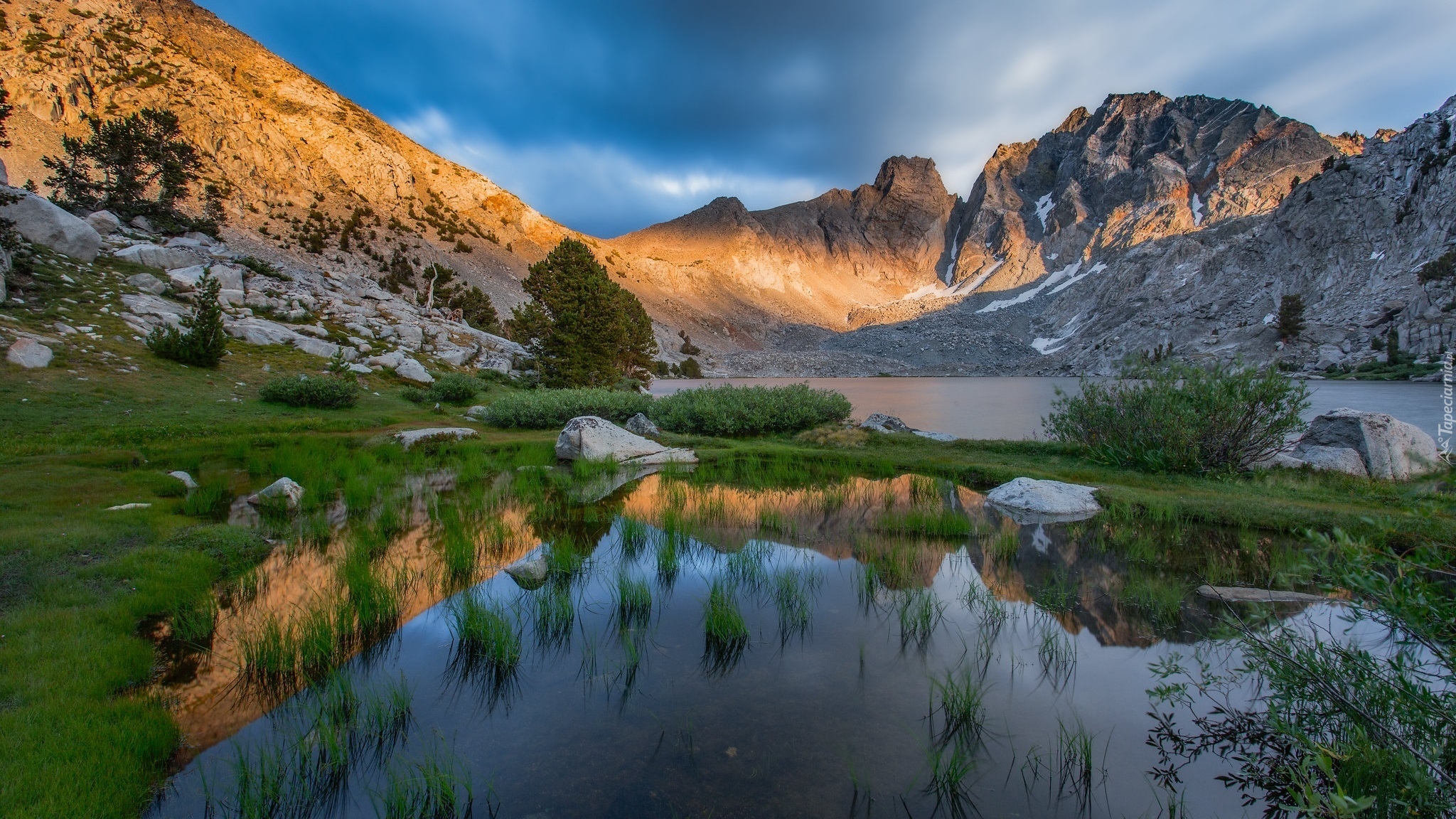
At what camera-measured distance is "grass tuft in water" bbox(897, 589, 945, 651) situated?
542 cm

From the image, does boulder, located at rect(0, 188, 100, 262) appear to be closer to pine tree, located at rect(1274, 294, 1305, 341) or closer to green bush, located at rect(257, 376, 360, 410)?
green bush, located at rect(257, 376, 360, 410)

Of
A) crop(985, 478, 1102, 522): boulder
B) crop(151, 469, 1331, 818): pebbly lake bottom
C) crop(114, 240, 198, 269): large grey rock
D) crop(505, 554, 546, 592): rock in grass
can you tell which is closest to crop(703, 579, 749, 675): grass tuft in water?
crop(151, 469, 1331, 818): pebbly lake bottom

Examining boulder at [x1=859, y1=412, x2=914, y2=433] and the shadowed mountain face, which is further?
the shadowed mountain face

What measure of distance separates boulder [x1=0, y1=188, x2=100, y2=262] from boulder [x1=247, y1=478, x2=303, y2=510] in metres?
22.2

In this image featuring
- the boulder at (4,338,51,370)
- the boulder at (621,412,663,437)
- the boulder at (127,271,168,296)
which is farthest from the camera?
the boulder at (127,271,168,296)

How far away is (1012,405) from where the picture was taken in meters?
39.6

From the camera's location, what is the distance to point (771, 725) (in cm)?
402

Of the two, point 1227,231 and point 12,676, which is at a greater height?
point 1227,231

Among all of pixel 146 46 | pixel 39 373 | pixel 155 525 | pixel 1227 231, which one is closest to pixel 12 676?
pixel 155 525

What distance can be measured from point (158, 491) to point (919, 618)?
39.0ft

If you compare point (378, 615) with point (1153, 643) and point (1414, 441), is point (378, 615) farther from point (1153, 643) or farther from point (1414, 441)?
point (1414, 441)

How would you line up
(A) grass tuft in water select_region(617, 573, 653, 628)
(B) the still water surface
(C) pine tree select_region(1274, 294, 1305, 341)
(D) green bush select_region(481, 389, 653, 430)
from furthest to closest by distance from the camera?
(C) pine tree select_region(1274, 294, 1305, 341), (B) the still water surface, (D) green bush select_region(481, 389, 653, 430), (A) grass tuft in water select_region(617, 573, 653, 628)

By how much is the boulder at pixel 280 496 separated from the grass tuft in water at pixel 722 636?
26.3 feet

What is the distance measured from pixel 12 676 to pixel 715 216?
20771 cm
